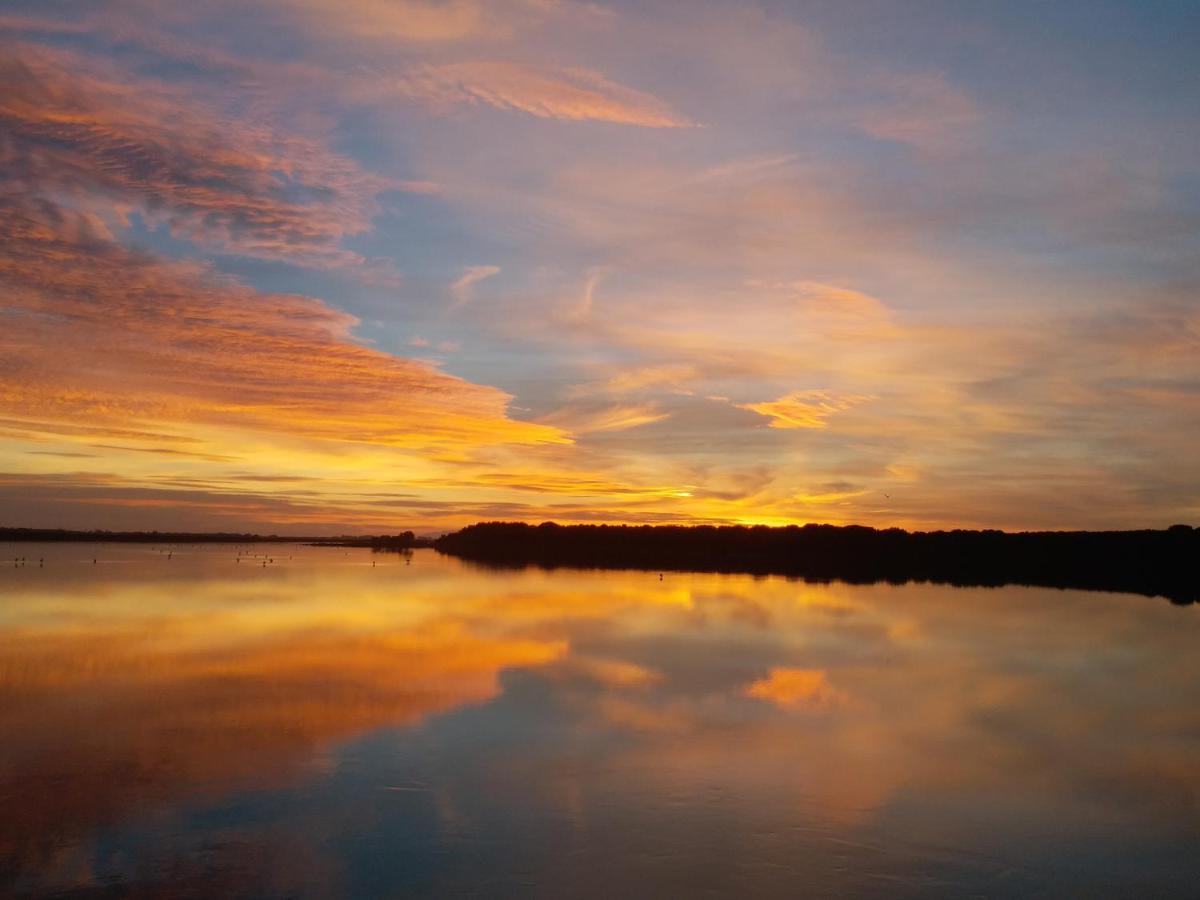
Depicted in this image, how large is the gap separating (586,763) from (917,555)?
98.6 meters

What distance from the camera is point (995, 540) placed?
101938 millimetres

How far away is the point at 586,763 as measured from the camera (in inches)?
→ 622

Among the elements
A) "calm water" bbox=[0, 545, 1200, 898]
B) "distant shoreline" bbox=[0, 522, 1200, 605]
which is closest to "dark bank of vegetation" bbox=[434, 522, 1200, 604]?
"distant shoreline" bbox=[0, 522, 1200, 605]

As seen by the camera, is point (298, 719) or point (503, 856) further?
point (298, 719)

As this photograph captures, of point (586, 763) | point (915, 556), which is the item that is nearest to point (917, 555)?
point (915, 556)

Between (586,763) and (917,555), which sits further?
(917,555)

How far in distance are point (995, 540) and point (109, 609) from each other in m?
89.9

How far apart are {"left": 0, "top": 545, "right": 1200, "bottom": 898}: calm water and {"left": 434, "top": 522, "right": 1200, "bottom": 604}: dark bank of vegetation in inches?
1566

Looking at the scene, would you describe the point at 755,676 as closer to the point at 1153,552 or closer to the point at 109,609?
the point at 109,609

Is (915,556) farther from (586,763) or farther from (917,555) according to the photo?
(586,763)

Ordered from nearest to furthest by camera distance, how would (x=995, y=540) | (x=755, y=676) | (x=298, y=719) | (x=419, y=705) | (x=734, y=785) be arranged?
(x=734, y=785), (x=298, y=719), (x=419, y=705), (x=755, y=676), (x=995, y=540)

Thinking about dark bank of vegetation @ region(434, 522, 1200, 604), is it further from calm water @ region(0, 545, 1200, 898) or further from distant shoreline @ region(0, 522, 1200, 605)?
calm water @ region(0, 545, 1200, 898)

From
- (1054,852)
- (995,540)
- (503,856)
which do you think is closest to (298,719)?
(503,856)

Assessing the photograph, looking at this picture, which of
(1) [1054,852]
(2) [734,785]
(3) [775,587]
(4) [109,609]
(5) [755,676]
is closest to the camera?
(1) [1054,852]
